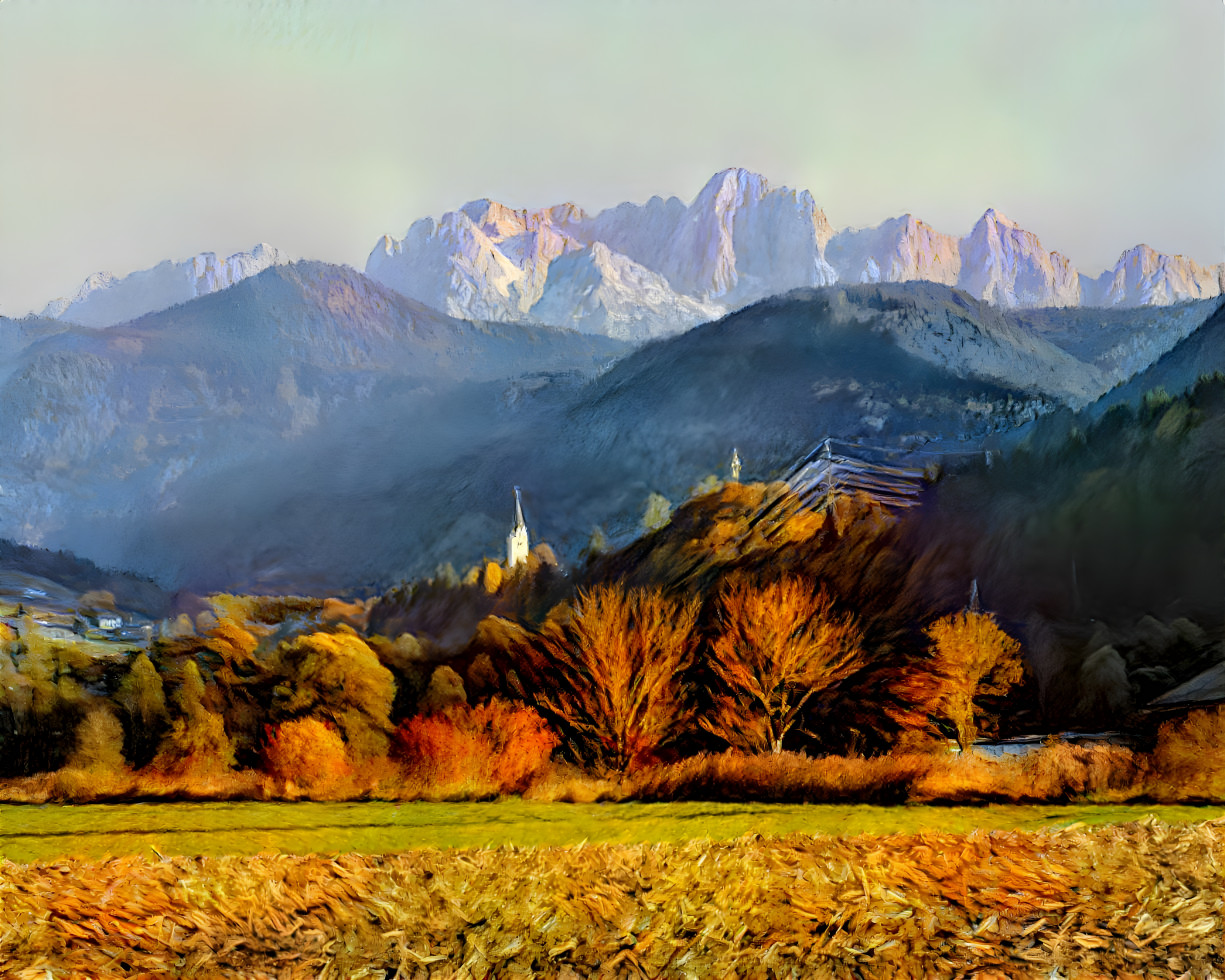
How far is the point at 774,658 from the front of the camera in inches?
251

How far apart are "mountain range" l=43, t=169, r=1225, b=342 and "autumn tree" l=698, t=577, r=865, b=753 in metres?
4.06

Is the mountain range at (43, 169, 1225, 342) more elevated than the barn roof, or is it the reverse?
the mountain range at (43, 169, 1225, 342)

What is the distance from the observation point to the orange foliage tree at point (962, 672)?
5926 millimetres

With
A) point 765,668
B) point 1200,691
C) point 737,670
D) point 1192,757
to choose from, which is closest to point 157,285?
point 737,670

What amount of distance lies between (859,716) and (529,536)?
3.77 metres

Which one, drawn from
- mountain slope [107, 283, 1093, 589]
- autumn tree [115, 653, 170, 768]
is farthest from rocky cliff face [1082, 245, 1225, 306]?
autumn tree [115, 653, 170, 768]

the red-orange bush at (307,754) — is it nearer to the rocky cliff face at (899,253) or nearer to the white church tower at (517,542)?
the white church tower at (517,542)

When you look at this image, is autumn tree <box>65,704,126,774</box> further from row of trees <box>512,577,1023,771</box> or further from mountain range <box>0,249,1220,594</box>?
row of trees <box>512,577,1023,771</box>

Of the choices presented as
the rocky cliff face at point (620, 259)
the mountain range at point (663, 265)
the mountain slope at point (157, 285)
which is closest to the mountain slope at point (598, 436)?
the mountain range at point (663, 265)

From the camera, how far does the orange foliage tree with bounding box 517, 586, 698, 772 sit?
6438 mm

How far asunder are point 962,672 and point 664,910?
3.09 m

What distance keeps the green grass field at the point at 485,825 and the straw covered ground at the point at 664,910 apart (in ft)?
0.48

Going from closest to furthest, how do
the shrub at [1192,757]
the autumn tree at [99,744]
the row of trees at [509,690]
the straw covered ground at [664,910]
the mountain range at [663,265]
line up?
the straw covered ground at [664,910] → the shrub at [1192,757] → the row of trees at [509,690] → the autumn tree at [99,744] → the mountain range at [663,265]

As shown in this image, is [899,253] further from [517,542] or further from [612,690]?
[612,690]
